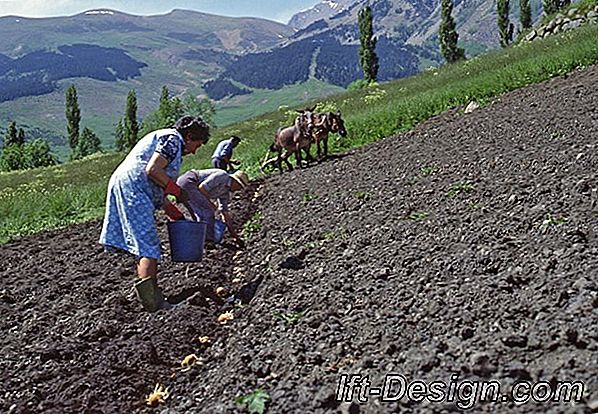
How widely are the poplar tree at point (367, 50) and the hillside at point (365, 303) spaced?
2023 inches

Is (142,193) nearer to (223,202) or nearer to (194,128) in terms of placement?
(194,128)

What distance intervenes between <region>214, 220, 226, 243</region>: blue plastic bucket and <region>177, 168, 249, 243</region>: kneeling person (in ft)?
0.19

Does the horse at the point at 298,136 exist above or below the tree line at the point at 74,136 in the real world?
above

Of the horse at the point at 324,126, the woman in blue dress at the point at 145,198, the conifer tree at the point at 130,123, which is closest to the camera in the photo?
the woman in blue dress at the point at 145,198

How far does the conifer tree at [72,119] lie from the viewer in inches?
3169

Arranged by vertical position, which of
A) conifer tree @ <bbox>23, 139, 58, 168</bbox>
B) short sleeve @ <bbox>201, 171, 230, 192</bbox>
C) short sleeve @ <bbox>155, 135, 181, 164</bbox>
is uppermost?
short sleeve @ <bbox>155, 135, 181, 164</bbox>

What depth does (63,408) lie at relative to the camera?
4594 millimetres

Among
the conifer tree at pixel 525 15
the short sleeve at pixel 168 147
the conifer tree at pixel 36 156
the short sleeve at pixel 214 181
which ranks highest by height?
the conifer tree at pixel 525 15

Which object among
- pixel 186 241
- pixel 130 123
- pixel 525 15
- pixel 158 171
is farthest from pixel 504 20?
pixel 158 171

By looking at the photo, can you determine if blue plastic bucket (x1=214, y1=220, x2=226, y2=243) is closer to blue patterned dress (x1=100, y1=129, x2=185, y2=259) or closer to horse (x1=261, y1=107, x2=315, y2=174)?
blue patterned dress (x1=100, y1=129, x2=185, y2=259)

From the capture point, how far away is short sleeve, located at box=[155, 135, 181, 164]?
5855mm

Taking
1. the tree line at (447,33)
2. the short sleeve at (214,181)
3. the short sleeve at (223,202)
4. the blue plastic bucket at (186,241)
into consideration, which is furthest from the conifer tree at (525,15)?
the blue plastic bucket at (186,241)

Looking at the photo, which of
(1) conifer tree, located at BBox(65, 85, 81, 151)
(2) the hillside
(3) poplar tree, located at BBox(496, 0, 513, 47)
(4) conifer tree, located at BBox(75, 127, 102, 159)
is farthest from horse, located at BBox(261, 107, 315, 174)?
(1) conifer tree, located at BBox(65, 85, 81, 151)

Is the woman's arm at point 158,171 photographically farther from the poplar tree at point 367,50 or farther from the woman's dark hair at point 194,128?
the poplar tree at point 367,50
